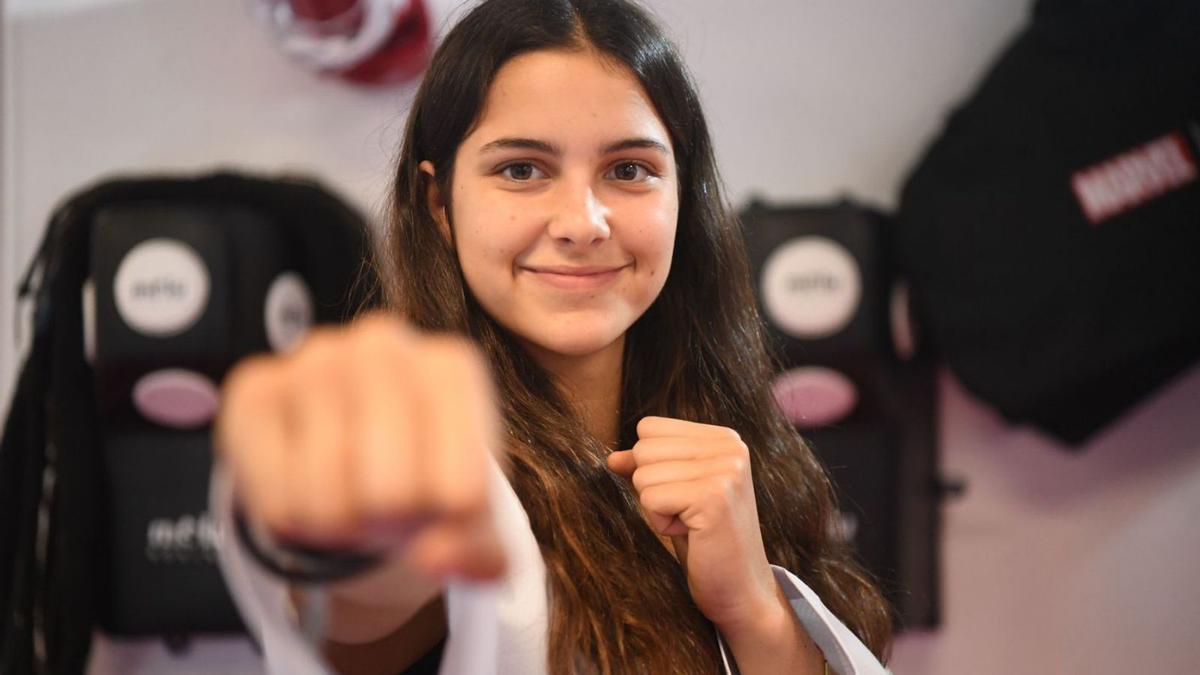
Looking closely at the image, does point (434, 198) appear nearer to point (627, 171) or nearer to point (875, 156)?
point (627, 171)

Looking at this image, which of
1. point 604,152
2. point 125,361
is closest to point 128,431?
point 125,361

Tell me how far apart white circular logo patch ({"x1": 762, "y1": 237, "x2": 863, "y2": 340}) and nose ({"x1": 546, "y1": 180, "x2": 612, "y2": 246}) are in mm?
593

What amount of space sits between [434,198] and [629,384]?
22 cm

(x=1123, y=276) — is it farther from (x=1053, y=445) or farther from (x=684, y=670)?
(x=684, y=670)

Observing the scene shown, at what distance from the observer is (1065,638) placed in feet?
4.39

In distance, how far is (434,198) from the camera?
72 cm

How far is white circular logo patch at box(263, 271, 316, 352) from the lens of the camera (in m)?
1.22

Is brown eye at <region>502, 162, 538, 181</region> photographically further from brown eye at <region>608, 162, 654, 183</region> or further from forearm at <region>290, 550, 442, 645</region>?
A: forearm at <region>290, 550, 442, 645</region>

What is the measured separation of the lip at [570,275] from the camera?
650 millimetres

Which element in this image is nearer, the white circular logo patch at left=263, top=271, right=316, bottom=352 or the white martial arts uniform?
the white martial arts uniform

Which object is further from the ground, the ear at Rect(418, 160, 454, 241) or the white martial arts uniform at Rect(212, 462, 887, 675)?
the ear at Rect(418, 160, 454, 241)

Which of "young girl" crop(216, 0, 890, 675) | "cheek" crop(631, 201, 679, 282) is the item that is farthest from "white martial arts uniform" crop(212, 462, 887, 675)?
"cheek" crop(631, 201, 679, 282)

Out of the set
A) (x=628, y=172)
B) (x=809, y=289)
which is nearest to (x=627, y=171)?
(x=628, y=172)

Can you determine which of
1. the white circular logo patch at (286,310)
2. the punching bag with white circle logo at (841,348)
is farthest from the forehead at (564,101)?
the white circular logo patch at (286,310)
